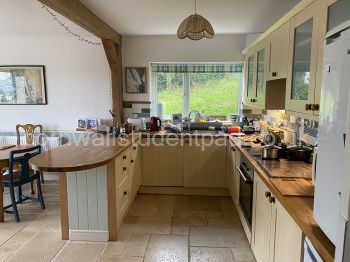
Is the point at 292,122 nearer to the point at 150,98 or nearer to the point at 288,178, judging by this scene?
the point at 288,178

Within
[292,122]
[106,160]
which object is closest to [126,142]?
[106,160]

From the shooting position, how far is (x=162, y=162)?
3.65m

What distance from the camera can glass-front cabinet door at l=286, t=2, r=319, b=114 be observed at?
1706 mm

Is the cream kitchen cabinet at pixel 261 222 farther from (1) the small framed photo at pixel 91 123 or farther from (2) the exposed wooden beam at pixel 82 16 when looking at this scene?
(1) the small framed photo at pixel 91 123

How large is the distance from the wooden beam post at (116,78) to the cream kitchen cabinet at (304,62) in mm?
2694

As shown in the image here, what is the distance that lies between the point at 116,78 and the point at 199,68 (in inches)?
52.7

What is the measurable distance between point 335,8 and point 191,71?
299 cm

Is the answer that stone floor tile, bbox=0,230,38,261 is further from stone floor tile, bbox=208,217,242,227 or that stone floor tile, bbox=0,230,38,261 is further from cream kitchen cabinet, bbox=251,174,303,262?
cream kitchen cabinet, bbox=251,174,303,262

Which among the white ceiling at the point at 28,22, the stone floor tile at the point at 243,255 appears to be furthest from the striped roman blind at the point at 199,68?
the stone floor tile at the point at 243,255

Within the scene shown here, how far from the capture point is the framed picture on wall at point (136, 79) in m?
4.32

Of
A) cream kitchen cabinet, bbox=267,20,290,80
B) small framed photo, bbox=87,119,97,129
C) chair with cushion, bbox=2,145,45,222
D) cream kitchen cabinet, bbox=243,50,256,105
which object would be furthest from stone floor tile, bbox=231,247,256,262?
small framed photo, bbox=87,119,97,129

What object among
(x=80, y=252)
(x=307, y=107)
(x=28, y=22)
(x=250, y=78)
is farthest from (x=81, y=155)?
(x=250, y=78)

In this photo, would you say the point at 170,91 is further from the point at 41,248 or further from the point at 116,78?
the point at 41,248

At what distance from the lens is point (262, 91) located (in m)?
2.90
